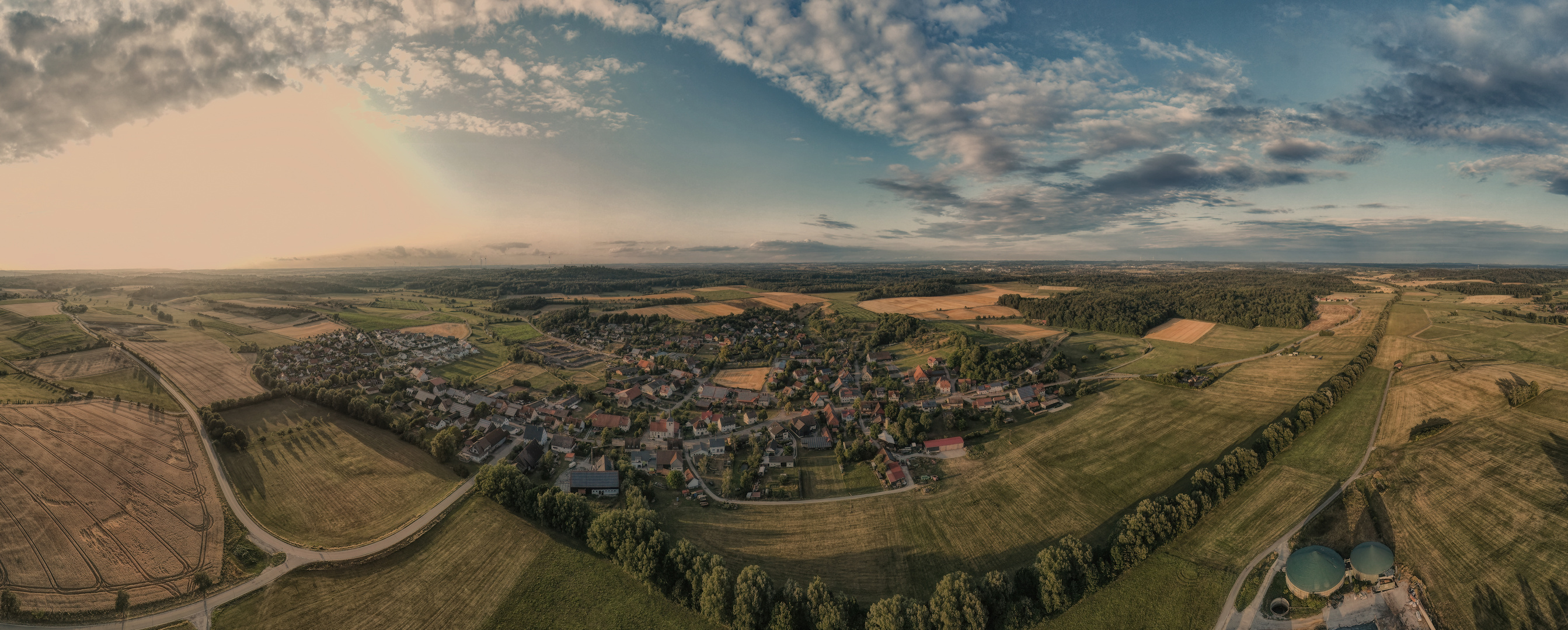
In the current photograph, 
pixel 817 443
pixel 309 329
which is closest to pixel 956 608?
pixel 817 443

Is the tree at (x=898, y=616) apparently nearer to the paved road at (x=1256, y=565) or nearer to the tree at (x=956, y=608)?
the tree at (x=956, y=608)

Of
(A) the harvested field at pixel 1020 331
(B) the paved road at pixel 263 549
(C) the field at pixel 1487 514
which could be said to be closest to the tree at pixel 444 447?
(B) the paved road at pixel 263 549

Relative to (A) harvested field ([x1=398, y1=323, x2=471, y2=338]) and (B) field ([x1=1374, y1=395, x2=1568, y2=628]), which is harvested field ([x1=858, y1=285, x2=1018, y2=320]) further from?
(A) harvested field ([x1=398, y1=323, x2=471, y2=338])

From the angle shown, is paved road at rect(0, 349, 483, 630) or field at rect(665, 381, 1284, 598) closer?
paved road at rect(0, 349, 483, 630)

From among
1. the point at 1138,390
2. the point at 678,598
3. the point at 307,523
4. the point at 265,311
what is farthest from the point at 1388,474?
the point at 265,311

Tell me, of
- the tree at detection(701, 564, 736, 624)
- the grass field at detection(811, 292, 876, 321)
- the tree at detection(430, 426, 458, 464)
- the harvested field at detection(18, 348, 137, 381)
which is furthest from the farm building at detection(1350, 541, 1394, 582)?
the harvested field at detection(18, 348, 137, 381)

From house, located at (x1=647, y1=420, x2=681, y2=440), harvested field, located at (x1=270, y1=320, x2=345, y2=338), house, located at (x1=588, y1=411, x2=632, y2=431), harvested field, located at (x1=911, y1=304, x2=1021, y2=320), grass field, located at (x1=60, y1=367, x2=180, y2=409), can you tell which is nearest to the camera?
house, located at (x1=647, y1=420, x2=681, y2=440)

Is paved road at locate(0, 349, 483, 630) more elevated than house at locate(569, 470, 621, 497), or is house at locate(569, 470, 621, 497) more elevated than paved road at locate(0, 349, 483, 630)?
house at locate(569, 470, 621, 497)
